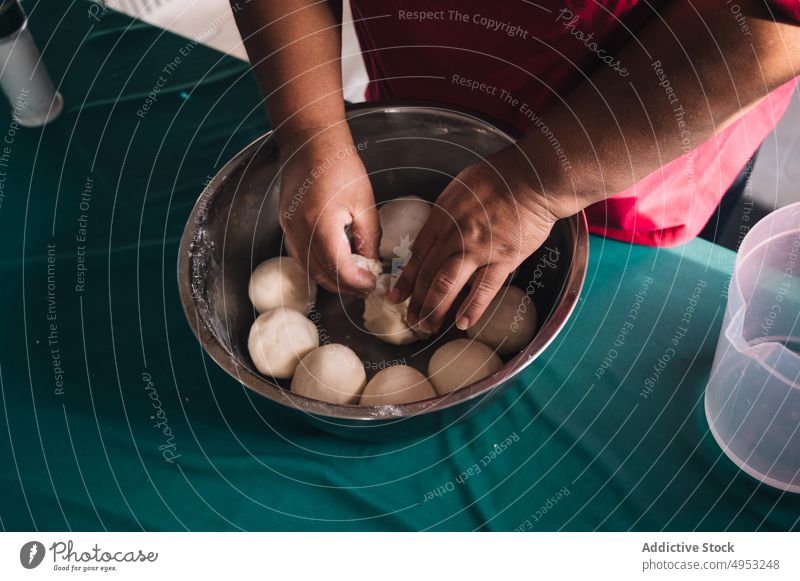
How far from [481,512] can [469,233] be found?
227 mm

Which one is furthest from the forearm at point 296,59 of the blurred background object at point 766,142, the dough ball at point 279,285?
the blurred background object at point 766,142

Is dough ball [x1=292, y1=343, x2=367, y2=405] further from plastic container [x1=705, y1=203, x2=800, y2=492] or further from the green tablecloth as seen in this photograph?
plastic container [x1=705, y1=203, x2=800, y2=492]

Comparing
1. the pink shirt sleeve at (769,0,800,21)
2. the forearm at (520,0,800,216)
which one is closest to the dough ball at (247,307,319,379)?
the forearm at (520,0,800,216)

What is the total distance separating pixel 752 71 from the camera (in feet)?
1.32

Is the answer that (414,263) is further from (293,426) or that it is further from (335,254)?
(293,426)

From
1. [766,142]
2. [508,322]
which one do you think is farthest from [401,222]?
[766,142]

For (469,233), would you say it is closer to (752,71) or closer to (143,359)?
(752,71)

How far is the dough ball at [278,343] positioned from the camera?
544 mm

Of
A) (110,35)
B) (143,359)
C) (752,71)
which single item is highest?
(110,35)

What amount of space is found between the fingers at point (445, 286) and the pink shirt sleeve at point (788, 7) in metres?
0.26

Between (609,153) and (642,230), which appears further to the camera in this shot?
(642,230)

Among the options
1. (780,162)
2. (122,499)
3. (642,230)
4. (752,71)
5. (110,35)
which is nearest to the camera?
(752,71)

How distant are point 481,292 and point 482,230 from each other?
Result: 51 mm
